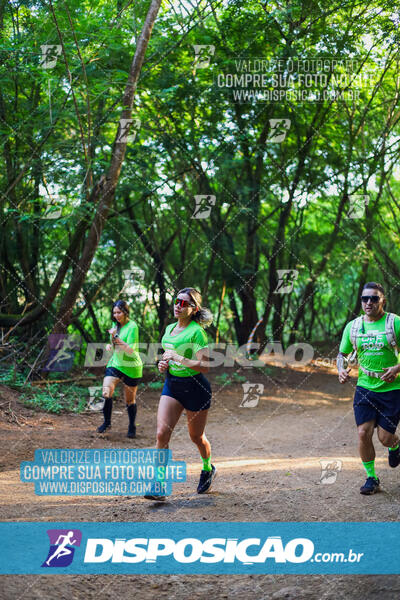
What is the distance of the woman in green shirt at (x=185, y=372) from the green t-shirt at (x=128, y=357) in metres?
2.61

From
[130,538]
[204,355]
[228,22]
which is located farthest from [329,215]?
[130,538]

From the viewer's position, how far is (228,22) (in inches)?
506

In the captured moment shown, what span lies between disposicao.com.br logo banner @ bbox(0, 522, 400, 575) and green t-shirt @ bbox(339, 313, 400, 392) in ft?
4.25

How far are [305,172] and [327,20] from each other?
344cm

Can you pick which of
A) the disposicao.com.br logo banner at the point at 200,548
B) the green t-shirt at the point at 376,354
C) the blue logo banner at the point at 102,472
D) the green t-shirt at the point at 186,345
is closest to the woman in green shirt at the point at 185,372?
the green t-shirt at the point at 186,345

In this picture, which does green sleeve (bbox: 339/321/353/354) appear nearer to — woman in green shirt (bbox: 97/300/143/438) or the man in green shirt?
the man in green shirt

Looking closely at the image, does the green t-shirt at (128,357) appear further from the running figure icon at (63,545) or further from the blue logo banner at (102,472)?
the running figure icon at (63,545)

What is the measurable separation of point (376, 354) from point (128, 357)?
146 inches

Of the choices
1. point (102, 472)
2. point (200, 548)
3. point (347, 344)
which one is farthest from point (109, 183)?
point (200, 548)

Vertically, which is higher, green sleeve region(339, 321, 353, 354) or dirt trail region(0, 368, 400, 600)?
green sleeve region(339, 321, 353, 354)

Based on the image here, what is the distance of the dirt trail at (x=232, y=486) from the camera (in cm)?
361

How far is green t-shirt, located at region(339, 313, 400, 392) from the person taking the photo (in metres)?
5.24

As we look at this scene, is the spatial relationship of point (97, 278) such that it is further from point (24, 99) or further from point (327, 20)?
point (327, 20)

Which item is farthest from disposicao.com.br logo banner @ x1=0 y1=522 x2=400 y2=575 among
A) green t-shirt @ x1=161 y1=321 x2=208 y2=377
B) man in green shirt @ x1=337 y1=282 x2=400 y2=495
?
green t-shirt @ x1=161 y1=321 x2=208 y2=377
